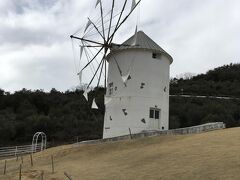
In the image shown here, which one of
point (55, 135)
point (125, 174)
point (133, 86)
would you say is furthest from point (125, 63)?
point (55, 135)

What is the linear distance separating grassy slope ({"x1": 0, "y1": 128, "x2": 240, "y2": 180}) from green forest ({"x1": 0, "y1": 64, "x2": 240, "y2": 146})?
15.4m

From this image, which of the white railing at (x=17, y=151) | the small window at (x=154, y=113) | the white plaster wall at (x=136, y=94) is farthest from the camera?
the white railing at (x=17, y=151)

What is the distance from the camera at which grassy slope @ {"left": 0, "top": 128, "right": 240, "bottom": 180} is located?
1820 cm

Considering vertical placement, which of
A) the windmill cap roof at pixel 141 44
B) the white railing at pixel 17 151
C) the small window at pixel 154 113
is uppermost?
the windmill cap roof at pixel 141 44

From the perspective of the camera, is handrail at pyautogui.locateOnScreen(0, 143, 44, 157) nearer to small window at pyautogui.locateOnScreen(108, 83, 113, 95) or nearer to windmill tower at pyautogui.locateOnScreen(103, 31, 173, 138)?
windmill tower at pyautogui.locateOnScreen(103, 31, 173, 138)

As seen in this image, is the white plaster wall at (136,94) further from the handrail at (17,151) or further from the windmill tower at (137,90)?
the handrail at (17,151)

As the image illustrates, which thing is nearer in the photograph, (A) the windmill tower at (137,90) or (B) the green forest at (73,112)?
(A) the windmill tower at (137,90)

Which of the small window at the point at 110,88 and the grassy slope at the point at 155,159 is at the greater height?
the small window at the point at 110,88

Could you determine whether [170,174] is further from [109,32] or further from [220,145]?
[109,32]

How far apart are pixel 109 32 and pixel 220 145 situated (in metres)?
15.7

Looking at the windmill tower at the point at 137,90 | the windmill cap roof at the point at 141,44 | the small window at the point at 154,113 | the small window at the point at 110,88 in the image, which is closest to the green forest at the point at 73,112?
the small window at the point at 110,88

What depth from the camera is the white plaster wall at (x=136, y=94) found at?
1321 inches

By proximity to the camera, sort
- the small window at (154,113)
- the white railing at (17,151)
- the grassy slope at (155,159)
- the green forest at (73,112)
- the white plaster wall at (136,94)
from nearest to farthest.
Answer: the grassy slope at (155,159) < the white plaster wall at (136,94) < the small window at (154,113) < the white railing at (17,151) < the green forest at (73,112)

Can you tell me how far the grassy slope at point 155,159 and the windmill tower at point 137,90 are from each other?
4.65 meters
